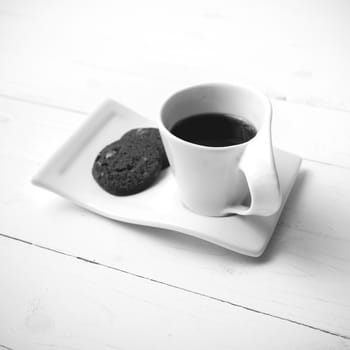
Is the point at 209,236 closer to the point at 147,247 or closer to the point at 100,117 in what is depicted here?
the point at 147,247

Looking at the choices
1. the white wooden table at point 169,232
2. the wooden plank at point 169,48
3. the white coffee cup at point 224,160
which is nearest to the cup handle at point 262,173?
the white coffee cup at point 224,160

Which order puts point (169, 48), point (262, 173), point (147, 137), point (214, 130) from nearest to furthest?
point (262, 173), point (214, 130), point (147, 137), point (169, 48)

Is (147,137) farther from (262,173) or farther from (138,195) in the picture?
(262,173)

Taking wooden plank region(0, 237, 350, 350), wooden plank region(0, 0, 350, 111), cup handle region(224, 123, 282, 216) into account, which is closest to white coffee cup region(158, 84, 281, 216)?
cup handle region(224, 123, 282, 216)

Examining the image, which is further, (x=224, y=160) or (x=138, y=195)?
(x=138, y=195)

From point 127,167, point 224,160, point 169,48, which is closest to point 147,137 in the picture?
point 127,167

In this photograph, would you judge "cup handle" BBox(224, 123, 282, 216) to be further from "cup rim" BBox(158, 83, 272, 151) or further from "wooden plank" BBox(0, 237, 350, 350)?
"wooden plank" BBox(0, 237, 350, 350)
